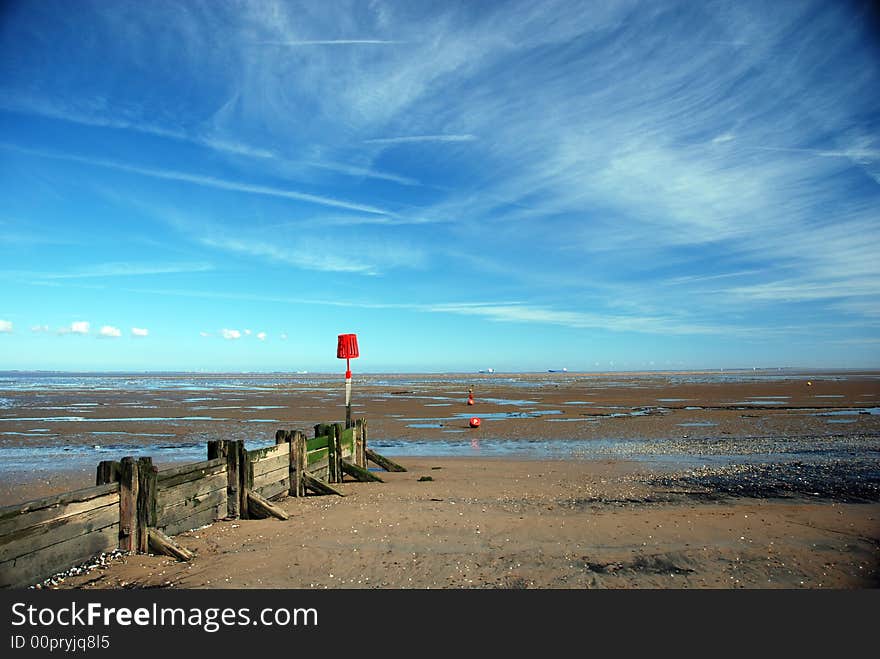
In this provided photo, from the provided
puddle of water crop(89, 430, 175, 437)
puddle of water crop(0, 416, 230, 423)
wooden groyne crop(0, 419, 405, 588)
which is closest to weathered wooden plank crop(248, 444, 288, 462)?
wooden groyne crop(0, 419, 405, 588)

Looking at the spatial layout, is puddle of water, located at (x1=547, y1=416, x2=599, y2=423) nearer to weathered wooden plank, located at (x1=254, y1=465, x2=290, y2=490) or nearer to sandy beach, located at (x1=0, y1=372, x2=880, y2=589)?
sandy beach, located at (x1=0, y1=372, x2=880, y2=589)

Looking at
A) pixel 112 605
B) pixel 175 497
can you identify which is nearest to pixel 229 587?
pixel 112 605

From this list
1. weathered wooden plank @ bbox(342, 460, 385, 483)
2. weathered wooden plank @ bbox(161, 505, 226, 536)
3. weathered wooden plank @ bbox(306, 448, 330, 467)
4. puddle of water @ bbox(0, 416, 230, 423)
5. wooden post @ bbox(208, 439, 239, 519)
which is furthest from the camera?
puddle of water @ bbox(0, 416, 230, 423)

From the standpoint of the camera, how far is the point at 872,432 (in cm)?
2150

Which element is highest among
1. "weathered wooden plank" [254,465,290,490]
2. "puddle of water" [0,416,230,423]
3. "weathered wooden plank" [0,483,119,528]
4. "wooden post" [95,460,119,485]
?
"wooden post" [95,460,119,485]

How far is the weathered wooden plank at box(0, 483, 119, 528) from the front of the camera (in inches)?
214

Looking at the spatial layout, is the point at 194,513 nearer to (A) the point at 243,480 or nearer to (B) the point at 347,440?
(A) the point at 243,480

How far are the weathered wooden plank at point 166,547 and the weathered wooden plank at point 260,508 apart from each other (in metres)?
2.02

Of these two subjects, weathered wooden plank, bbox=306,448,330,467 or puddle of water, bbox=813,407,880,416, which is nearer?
weathered wooden plank, bbox=306,448,330,467

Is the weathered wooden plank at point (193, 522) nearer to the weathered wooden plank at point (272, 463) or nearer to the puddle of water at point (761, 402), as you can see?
the weathered wooden plank at point (272, 463)

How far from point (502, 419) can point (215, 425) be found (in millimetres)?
14416

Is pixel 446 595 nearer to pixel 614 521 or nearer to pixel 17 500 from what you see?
pixel 614 521

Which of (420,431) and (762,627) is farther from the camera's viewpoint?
(420,431)

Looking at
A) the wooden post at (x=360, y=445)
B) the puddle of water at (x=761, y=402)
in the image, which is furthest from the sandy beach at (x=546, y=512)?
the puddle of water at (x=761, y=402)
